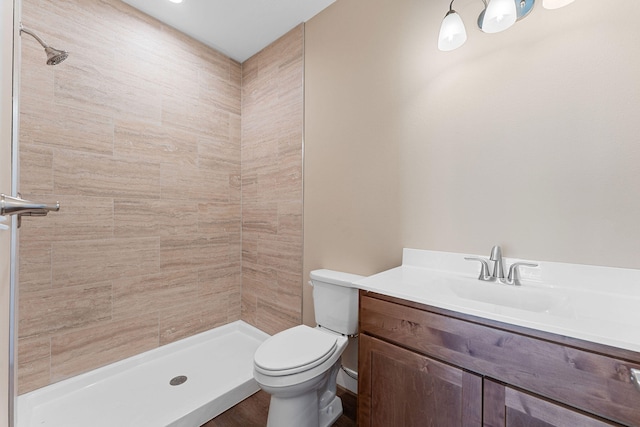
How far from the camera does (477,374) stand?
0.82 m

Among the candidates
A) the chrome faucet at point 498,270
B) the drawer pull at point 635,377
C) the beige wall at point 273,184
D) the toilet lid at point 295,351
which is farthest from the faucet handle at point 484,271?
the beige wall at point 273,184

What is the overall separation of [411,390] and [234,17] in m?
2.45

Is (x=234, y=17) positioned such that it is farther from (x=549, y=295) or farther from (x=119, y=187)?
(x=549, y=295)

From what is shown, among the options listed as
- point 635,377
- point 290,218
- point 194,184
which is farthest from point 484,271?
point 194,184

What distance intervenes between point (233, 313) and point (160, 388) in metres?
0.84

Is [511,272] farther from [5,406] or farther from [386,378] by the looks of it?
[5,406]

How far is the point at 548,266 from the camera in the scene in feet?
3.50

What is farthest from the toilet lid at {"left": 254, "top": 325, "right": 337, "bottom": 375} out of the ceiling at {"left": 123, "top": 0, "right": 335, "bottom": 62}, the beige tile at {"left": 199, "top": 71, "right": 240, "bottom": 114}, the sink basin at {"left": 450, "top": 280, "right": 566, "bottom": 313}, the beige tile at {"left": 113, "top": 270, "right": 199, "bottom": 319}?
the ceiling at {"left": 123, "top": 0, "right": 335, "bottom": 62}

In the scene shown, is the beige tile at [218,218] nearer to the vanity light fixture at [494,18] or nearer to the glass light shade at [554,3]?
the vanity light fixture at [494,18]

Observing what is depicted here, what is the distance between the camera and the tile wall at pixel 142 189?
1.55 meters

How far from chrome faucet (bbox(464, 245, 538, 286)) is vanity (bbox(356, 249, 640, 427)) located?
3 cm

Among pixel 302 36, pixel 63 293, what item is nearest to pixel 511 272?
pixel 302 36

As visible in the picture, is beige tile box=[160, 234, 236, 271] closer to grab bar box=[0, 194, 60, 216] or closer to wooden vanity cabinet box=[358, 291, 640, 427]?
grab bar box=[0, 194, 60, 216]

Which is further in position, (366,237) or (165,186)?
(165,186)
